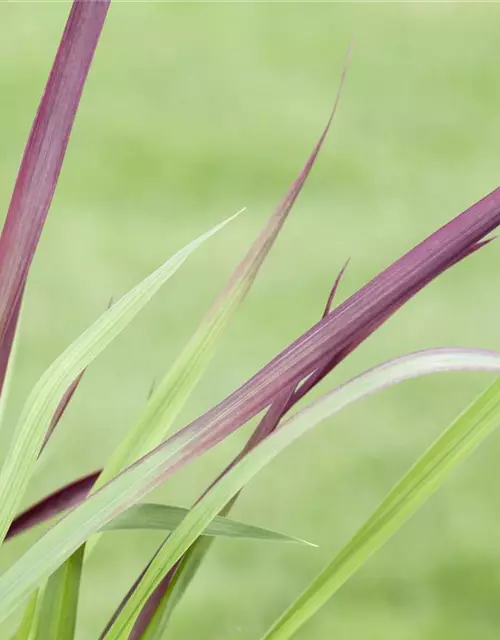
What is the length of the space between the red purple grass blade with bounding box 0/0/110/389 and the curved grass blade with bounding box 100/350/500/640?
0.41 ft

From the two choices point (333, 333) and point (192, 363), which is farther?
point (192, 363)

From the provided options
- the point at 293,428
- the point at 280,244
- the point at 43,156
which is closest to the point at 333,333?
the point at 293,428

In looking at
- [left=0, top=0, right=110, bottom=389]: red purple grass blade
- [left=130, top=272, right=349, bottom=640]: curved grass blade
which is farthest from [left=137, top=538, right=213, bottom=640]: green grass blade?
[left=0, top=0, right=110, bottom=389]: red purple grass blade

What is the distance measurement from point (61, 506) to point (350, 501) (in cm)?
72

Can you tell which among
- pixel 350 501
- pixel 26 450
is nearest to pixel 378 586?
pixel 350 501

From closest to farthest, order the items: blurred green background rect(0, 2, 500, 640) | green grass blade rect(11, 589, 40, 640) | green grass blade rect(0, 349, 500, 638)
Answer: green grass blade rect(0, 349, 500, 638), green grass blade rect(11, 589, 40, 640), blurred green background rect(0, 2, 500, 640)

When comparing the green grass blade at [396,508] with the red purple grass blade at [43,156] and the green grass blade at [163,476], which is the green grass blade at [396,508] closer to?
the green grass blade at [163,476]

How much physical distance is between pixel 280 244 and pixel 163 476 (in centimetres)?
117

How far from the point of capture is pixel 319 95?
6.09 ft

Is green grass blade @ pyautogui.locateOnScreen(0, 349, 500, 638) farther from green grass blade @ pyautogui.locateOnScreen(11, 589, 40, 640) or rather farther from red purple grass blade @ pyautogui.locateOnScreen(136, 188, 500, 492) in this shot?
green grass blade @ pyautogui.locateOnScreen(11, 589, 40, 640)

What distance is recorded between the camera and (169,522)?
448 millimetres

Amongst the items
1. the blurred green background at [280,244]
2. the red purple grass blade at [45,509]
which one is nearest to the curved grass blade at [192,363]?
the red purple grass blade at [45,509]

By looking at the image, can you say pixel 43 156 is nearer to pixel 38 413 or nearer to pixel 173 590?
pixel 38 413

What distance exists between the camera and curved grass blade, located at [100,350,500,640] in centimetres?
38
